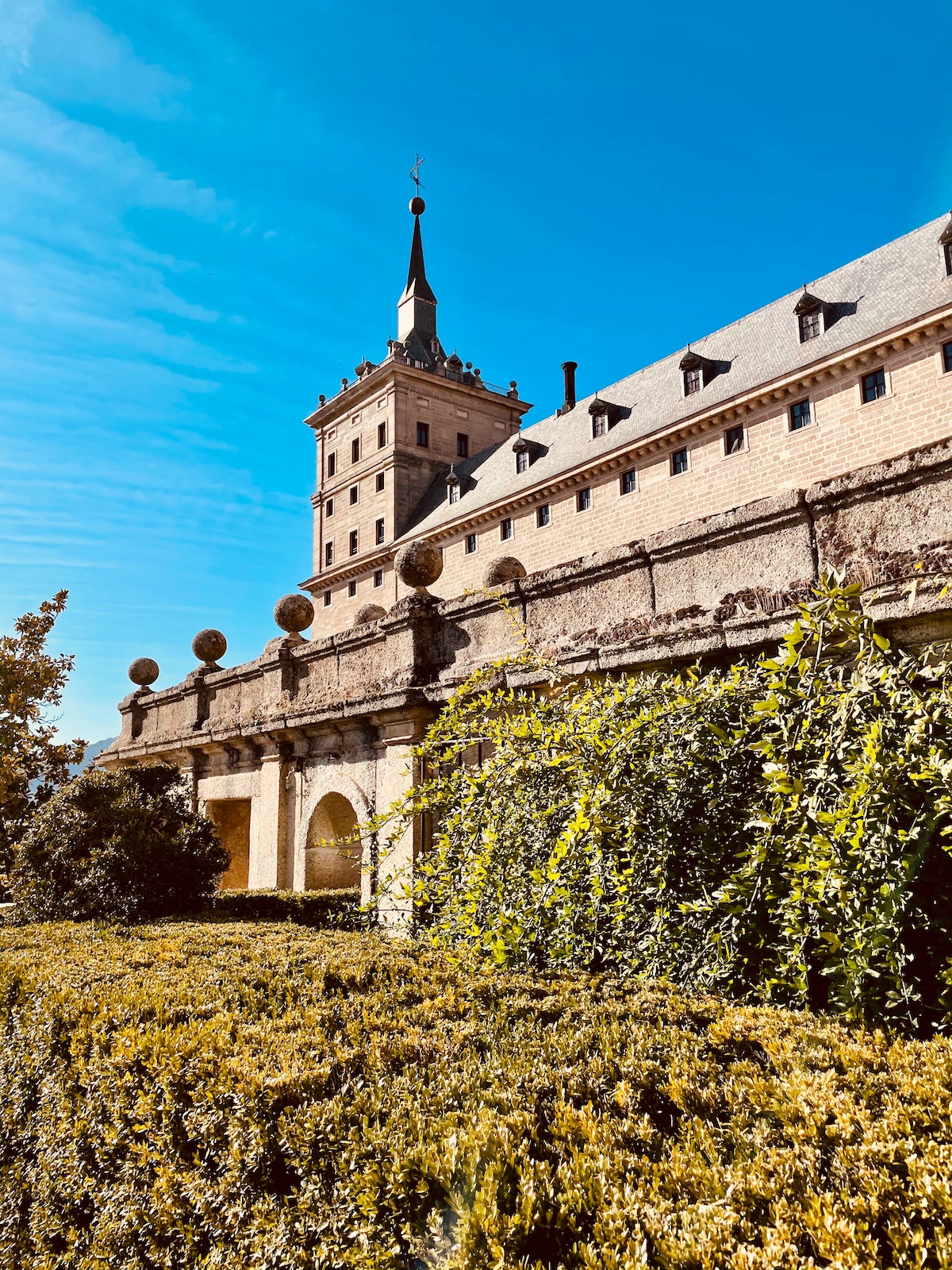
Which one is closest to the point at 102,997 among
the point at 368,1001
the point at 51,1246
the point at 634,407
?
the point at 51,1246

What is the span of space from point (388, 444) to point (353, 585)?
23.0ft

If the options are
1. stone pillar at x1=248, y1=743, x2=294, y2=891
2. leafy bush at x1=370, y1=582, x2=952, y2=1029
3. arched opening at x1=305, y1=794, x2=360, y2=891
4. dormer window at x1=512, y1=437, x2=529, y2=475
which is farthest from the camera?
dormer window at x1=512, y1=437, x2=529, y2=475

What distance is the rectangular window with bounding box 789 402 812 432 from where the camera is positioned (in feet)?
74.8

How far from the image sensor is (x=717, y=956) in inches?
127

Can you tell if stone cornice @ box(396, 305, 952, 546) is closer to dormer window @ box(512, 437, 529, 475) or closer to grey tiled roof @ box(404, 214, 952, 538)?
grey tiled roof @ box(404, 214, 952, 538)

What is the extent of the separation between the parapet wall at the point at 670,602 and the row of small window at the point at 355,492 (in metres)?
32.1

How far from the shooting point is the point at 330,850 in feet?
29.1

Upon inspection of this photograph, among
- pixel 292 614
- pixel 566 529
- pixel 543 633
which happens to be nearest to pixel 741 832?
pixel 543 633

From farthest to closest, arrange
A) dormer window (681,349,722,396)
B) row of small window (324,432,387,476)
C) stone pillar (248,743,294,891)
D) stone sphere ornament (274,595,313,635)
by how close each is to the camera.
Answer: row of small window (324,432,387,476), dormer window (681,349,722,396), stone sphere ornament (274,595,313,635), stone pillar (248,743,294,891)

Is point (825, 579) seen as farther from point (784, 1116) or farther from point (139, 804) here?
point (139, 804)

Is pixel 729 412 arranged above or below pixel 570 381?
below

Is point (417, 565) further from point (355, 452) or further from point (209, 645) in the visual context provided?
point (355, 452)

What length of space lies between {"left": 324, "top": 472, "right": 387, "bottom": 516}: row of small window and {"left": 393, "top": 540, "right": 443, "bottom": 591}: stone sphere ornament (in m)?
32.9

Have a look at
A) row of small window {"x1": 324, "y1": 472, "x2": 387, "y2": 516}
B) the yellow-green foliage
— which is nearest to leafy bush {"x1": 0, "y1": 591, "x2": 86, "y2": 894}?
the yellow-green foliage
